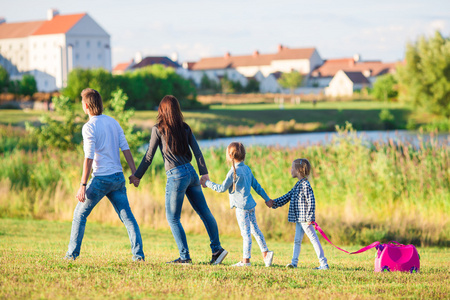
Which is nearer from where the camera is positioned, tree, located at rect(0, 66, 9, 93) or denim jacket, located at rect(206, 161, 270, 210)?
denim jacket, located at rect(206, 161, 270, 210)

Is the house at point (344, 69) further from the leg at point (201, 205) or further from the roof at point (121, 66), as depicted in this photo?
the leg at point (201, 205)

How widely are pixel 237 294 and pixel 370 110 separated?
67.3 meters

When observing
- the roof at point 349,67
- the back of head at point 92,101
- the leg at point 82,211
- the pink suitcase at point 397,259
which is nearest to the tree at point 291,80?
the roof at point 349,67

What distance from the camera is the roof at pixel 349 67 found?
5463 inches

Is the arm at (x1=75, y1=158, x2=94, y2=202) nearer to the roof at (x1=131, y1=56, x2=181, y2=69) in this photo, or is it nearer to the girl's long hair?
the girl's long hair

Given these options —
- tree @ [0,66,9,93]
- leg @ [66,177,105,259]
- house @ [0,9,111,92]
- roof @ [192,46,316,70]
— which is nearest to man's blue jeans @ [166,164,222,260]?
leg @ [66,177,105,259]

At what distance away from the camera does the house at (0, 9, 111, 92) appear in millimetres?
101000

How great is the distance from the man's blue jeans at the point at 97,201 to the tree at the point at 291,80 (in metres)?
122

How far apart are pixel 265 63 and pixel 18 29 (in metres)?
65.9

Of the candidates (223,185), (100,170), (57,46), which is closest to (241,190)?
(223,185)

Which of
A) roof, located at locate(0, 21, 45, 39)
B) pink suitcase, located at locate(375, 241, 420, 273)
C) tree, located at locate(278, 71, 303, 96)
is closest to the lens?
pink suitcase, located at locate(375, 241, 420, 273)

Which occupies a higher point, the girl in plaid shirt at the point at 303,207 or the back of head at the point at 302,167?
the back of head at the point at 302,167

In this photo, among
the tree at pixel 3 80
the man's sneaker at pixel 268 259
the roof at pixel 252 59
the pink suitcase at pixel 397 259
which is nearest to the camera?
the pink suitcase at pixel 397 259

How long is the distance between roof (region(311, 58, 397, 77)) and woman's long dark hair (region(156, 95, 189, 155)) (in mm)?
135671
